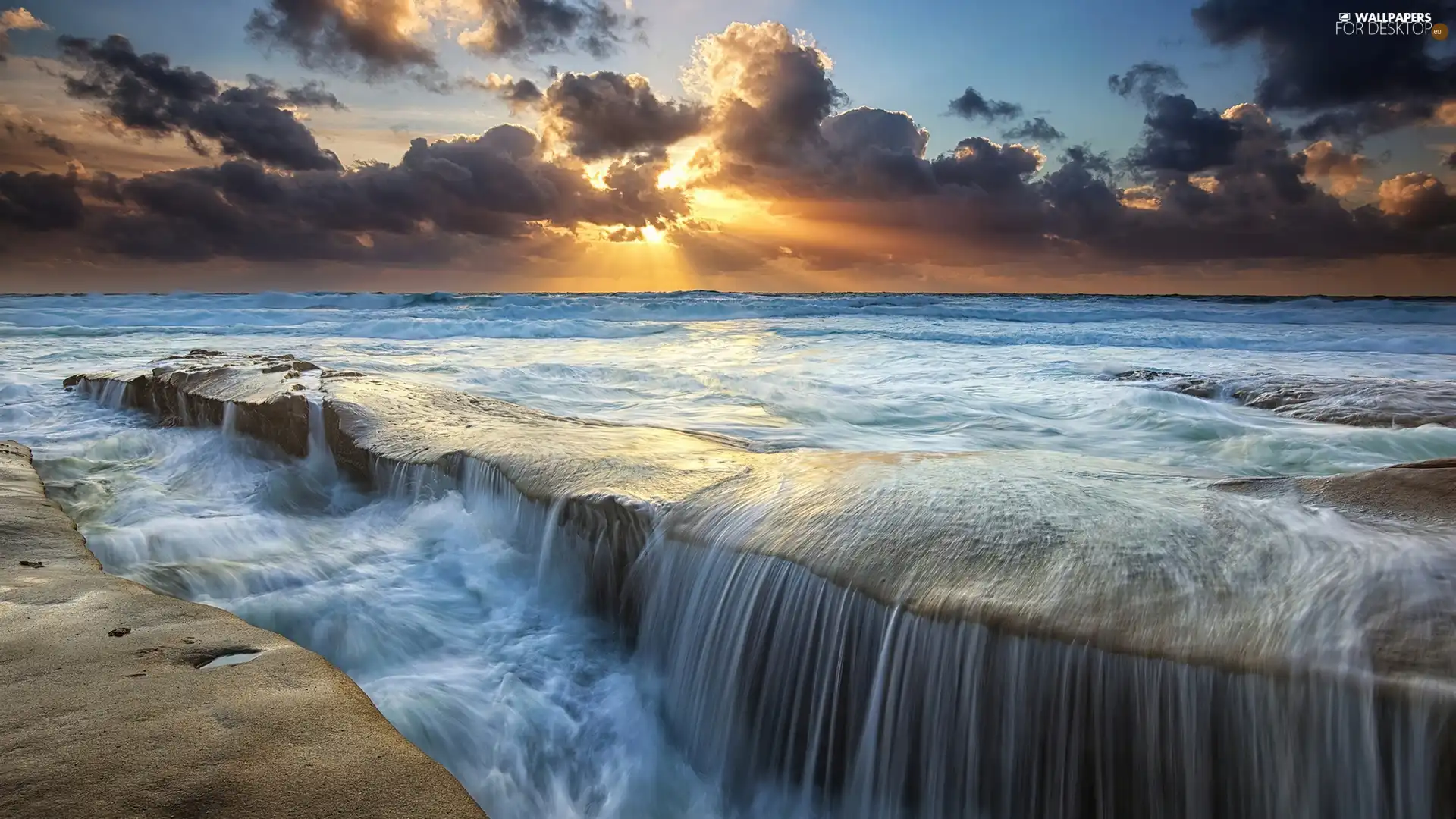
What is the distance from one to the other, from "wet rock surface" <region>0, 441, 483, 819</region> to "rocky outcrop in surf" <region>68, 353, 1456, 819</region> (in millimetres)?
1248

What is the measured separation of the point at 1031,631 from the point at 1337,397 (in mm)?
7122

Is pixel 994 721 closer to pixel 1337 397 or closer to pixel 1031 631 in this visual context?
pixel 1031 631

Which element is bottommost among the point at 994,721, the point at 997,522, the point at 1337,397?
the point at 994,721

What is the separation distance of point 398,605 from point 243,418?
3488 mm

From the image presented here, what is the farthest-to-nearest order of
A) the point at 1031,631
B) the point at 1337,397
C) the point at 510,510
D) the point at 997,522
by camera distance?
the point at 1337,397 → the point at 510,510 → the point at 997,522 → the point at 1031,631

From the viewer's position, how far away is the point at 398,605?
3463mm

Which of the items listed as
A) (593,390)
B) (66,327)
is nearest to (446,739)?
(593,390)

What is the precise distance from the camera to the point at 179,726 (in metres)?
1.71

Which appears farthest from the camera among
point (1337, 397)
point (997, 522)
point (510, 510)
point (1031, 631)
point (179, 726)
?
point (1337, 397)

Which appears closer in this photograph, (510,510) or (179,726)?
(179,726)

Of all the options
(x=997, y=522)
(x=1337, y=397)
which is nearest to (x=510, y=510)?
(x=997, y=522)

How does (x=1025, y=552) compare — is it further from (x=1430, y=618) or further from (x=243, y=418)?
(x=243, y=418)

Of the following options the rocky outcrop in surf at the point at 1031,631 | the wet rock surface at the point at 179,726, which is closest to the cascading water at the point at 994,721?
the rocky outcrop in surf at the point at 1031,631

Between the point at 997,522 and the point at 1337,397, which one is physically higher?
the point at 1337,397
